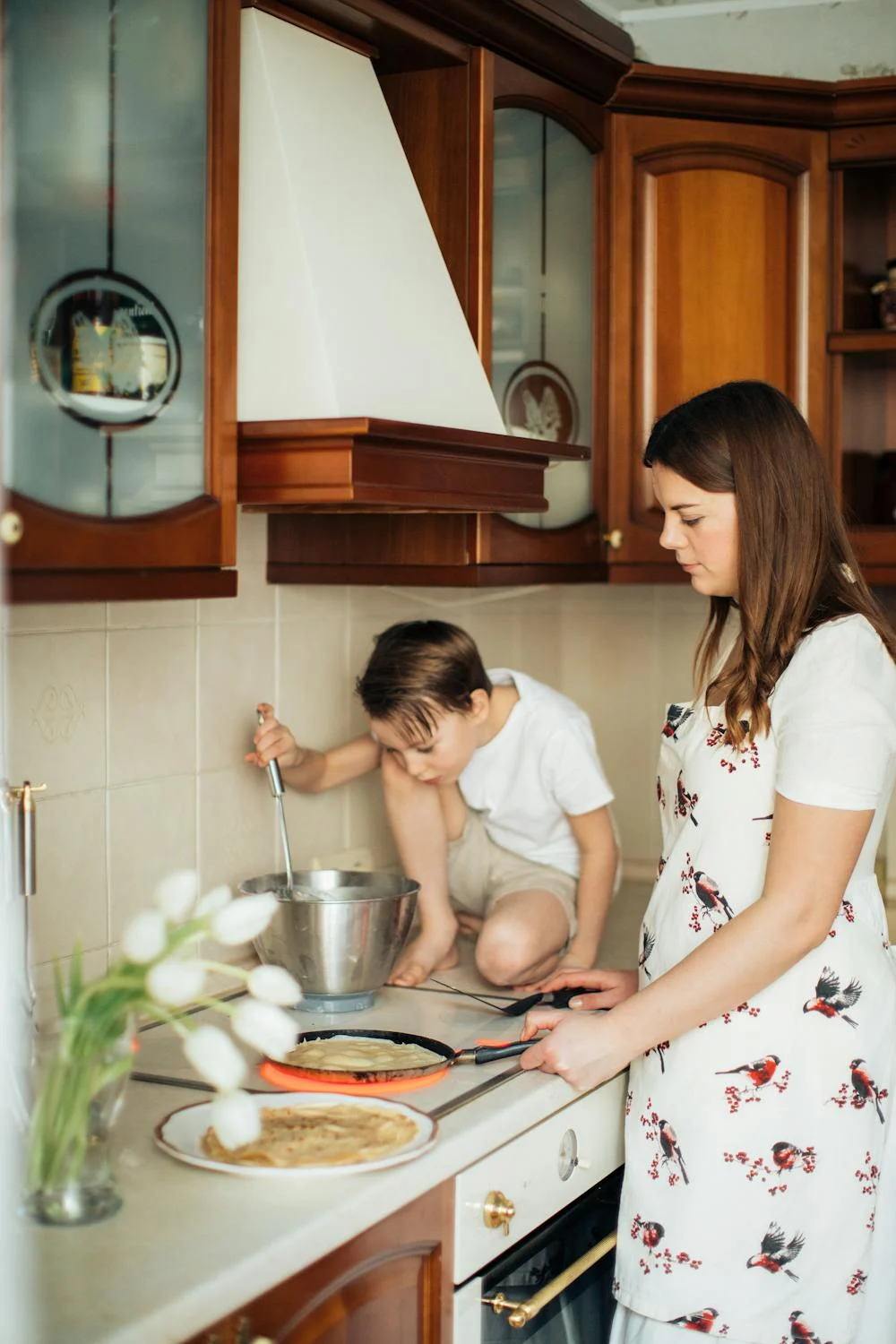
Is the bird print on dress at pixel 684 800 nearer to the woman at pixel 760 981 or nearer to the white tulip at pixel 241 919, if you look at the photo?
the woman at pixel 760 981

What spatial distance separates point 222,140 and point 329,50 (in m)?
0.37

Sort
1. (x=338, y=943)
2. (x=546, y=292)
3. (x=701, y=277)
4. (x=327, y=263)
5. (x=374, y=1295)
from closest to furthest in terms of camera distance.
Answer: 1. (x=374, y=1295)
2. (x=327, y=263)
3. (x=338, y=943)
4. (x=546, y=292)
5. (x=701, y=277)

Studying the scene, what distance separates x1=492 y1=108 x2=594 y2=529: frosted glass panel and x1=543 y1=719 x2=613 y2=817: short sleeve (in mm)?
305

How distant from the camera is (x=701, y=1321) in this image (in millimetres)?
1501

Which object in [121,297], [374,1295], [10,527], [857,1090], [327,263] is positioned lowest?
[374,1295]

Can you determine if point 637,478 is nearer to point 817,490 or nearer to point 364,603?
point 364,603

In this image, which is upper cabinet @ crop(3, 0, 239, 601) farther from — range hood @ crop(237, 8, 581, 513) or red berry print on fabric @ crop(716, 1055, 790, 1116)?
red berry print on fabric @ crop(716, 1055, 790, 1116)

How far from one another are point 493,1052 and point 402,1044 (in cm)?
11

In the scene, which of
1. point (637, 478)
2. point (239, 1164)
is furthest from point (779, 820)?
point (637, 478)

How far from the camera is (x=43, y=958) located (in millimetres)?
1635

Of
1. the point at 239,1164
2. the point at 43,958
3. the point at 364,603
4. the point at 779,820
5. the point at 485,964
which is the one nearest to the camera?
the point at 239,1164

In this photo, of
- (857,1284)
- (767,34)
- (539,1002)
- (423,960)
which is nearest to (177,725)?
(423,960)

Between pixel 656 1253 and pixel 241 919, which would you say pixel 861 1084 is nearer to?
pixel 656 1253

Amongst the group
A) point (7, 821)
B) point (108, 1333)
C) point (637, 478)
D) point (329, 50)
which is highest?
point (329, 50)
